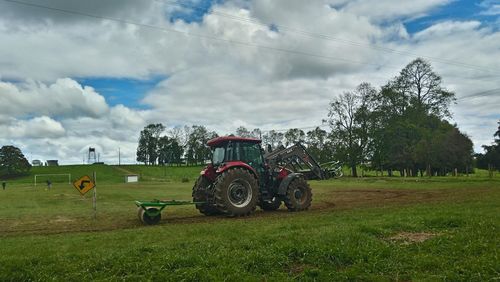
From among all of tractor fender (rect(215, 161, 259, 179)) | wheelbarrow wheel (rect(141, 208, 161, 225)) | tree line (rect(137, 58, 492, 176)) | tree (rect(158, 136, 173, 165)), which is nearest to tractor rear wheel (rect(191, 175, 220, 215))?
tractor fender (rect(215, 161, 259, 179))

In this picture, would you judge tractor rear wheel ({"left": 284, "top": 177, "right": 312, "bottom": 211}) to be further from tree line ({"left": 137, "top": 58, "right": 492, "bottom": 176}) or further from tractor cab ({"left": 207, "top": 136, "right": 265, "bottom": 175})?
tree line ({"left": 137, "top": 58, "right": 492, "bottom": 176})

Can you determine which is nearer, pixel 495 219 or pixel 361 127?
pixel 495 219

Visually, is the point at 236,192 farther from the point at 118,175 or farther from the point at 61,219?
the point at 118,175

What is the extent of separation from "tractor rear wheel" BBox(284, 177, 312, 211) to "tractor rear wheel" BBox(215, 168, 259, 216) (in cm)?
150

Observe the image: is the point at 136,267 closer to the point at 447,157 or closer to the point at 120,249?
the point at 120,249

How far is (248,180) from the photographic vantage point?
15.2m

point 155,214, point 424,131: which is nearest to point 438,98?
point 424,131

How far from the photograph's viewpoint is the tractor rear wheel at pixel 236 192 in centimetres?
1470

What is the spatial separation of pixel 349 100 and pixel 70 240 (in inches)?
2622

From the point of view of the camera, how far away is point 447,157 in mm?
57906

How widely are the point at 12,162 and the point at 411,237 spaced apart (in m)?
106

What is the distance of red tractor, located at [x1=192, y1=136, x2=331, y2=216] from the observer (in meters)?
15.0

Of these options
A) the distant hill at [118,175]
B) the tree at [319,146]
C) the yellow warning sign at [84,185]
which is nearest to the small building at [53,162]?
the distant hill at [118,175]

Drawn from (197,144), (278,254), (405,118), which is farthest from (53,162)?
(278,254)
